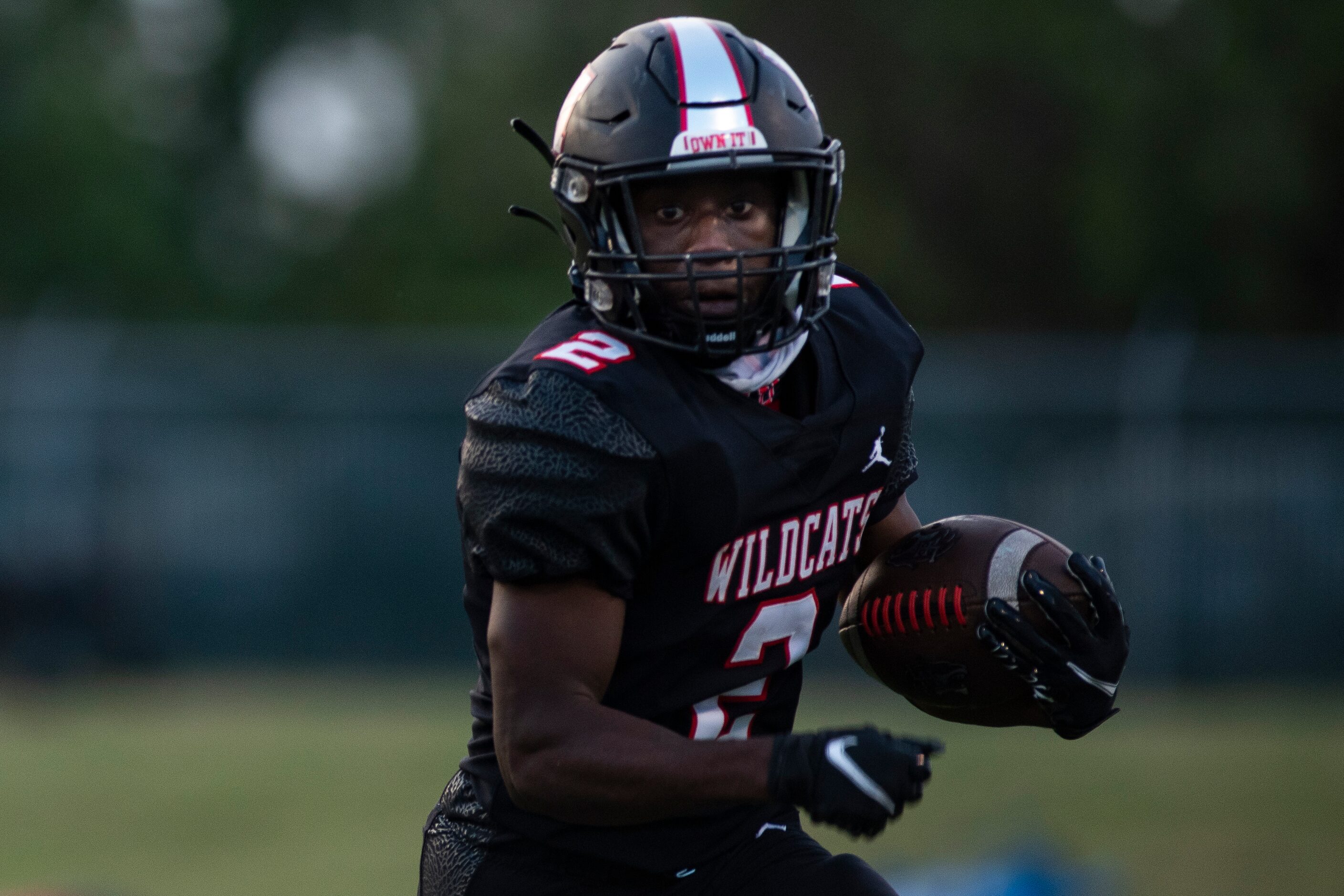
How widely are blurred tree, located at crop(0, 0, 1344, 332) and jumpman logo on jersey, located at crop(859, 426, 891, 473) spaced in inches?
491

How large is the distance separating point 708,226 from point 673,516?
48cm

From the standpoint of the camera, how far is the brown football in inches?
107

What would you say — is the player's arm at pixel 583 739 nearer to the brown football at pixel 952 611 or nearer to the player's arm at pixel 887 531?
the brown football at pixel 952 611

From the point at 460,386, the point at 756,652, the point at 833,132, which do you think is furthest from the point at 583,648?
the point at 833,132

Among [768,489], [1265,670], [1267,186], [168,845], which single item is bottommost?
[1265,670]

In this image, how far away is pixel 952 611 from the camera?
2.73m

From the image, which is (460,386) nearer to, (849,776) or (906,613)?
(906,613)

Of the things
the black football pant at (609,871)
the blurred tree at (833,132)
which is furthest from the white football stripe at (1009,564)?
the blurred tree at (833,132)

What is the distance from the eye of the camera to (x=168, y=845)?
5.98m

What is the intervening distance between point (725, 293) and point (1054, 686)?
0.83 meters

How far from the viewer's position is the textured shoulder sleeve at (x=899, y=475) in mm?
2793

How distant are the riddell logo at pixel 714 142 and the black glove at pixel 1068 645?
32.4 inches

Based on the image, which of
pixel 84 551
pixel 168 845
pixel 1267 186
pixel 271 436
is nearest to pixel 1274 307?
pixel 1267 186

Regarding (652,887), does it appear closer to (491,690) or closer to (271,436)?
(491,690)
